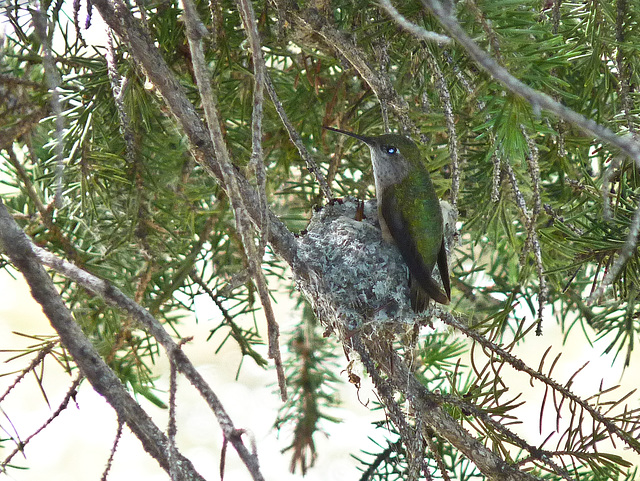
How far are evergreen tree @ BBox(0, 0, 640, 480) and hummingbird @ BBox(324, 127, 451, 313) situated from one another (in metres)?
0.07

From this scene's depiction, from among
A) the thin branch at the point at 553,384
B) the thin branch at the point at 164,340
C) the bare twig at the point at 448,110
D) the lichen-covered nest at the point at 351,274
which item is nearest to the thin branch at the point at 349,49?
the bare twig at the point at 448,110

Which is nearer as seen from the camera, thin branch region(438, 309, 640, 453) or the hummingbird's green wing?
thin branch region(438, 309, 640, 453)

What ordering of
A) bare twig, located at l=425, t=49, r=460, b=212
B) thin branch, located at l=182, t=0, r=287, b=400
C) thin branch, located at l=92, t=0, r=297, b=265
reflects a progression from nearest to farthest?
1. thin branch, located at l=182, t=0, r=287, b=400
2. thin branch, located at l=92, t=0, r=297, b=265
3. bare twig, located at l=425, t=49, r=460, b=212

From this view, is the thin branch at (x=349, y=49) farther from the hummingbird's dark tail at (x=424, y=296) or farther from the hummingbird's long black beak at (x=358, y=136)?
the hummingbird's dark tail at (x=424, y=296)

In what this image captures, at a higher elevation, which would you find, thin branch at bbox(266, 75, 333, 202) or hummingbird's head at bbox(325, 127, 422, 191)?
hummingbird's head at bbox(325, 127, 422, 191)

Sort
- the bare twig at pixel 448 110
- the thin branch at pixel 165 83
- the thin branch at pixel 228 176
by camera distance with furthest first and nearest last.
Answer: the bare twig at pixel 448 110, the thin branch at pixel 165 83, the thin branch at pixel 228 176

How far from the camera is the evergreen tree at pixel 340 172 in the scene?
48.2 inches

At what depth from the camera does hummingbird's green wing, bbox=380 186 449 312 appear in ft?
6.97

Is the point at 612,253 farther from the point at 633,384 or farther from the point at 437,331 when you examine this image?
the point at 633,384

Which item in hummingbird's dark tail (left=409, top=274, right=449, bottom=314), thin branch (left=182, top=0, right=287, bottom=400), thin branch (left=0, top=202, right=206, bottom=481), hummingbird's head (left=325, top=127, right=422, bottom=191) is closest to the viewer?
thin branch (left=182, top=0, right=287, bottom=400)

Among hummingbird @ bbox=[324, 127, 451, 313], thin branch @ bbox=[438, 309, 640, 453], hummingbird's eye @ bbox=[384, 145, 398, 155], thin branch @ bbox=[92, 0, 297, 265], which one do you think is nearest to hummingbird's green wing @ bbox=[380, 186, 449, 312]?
hummingbird @ bbox=[324, 127, 451, 313]

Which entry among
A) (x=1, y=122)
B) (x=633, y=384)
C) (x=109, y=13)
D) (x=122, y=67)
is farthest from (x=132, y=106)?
(x=633, y=384)

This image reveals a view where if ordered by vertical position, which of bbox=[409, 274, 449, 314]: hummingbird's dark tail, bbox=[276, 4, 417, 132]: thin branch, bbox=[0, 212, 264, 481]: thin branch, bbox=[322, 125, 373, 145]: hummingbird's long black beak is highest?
bbox=[322, 125, 373, 145]: hummingbird's long black beak

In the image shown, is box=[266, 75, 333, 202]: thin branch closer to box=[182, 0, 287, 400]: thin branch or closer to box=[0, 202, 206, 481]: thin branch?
box=[182, 0, 287, 400]: thin branch
